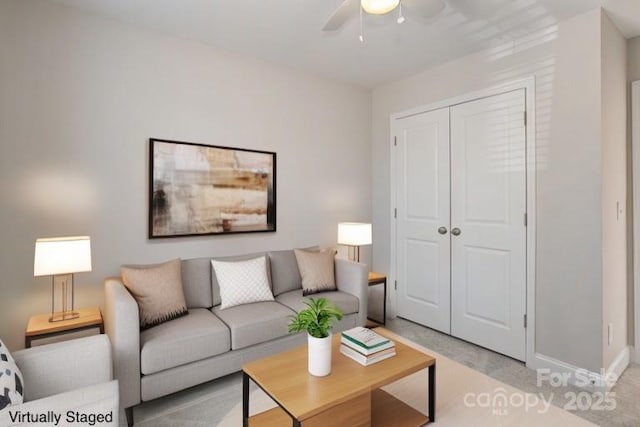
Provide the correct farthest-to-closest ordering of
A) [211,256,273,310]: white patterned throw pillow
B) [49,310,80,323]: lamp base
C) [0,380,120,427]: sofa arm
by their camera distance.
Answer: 1. [211,256,273,310]: white patterned throw pillow
2. [49,310,80,323]: lamp base
3. [0,380,120,427]: sofa arm

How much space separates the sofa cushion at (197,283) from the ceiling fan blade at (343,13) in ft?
6.29

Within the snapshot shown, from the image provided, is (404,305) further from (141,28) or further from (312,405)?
(141,28)

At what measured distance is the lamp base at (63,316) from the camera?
80.5 inches

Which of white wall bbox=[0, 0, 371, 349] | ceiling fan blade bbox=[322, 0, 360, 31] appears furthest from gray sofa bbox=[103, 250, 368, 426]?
ceiling fan blade bbox=[322, 0, 360, 31]

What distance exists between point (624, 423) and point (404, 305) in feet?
6.26

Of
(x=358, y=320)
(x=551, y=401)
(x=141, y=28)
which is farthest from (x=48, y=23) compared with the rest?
(x=551, y=401)

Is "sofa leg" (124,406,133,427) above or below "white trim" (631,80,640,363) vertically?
below

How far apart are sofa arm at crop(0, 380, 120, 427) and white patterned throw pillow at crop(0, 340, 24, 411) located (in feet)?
0.15

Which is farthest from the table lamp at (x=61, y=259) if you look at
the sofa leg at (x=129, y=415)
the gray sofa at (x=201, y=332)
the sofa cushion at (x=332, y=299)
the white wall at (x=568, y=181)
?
the white wall at (x=568, y=181)

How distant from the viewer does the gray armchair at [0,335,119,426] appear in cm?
119

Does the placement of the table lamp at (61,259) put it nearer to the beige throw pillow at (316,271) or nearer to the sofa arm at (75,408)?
the sofa arm at (75,408)

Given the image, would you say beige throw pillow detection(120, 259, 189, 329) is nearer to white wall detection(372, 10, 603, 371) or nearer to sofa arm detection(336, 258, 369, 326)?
sofa arm detection(336, 258, 369, 326)

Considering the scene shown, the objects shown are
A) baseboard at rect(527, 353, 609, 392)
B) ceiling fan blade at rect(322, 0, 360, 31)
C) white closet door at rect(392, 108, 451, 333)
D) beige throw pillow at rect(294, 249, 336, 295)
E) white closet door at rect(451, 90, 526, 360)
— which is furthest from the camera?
white closet door at rect(392, 108, 451, 333)

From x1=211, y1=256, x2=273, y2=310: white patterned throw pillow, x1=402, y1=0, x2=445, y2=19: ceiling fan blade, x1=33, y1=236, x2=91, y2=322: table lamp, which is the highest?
x1=402, y1=0, x2=445, y2=19: ceiling fan blade
